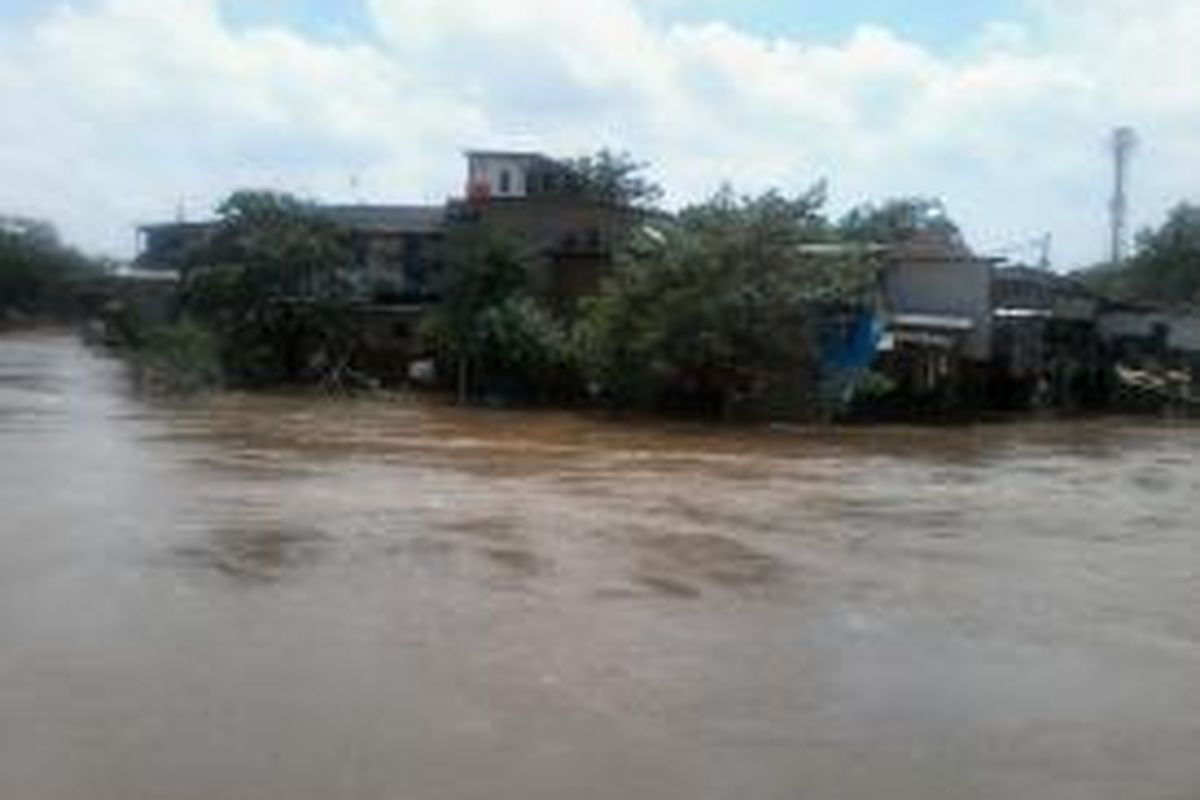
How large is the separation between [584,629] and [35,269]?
235 feet

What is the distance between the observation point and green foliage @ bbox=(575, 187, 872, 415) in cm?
3553

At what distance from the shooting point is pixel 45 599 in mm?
14406

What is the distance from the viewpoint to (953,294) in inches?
1652

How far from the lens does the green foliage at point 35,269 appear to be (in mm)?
79562

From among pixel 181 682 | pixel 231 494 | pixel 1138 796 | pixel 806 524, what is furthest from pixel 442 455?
pixel 1138 796

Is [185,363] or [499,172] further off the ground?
[499,172]

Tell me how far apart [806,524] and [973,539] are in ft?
5.54

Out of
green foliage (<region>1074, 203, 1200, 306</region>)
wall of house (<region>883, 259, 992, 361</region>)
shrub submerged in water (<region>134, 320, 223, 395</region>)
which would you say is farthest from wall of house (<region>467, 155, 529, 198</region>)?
green foliage (<region>1074, 203, 1200, 306</region>)

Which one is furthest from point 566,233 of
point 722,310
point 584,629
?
point 584,629

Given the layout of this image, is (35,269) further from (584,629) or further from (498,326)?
(584,629)

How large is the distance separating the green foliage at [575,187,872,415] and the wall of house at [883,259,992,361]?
15.7 ft

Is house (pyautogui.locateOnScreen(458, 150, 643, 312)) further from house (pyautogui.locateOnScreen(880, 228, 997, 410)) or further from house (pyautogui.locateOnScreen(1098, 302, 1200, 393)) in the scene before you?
house (pyautogui.locateOnScreen(1098, 302, 1200, 393))

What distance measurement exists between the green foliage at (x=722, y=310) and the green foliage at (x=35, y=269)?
1862 inches

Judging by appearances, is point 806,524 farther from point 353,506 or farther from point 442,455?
point 442,455
